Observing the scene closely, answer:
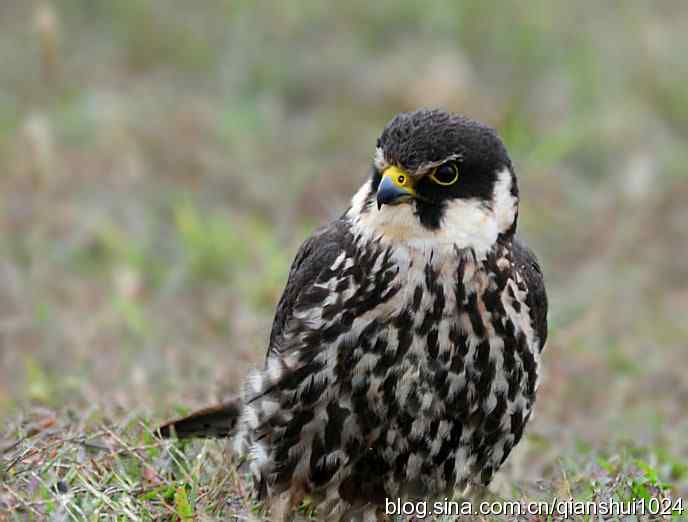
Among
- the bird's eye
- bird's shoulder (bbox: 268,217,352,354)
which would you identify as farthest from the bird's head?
bird's shoulder (bbox: 268,217,352,354)

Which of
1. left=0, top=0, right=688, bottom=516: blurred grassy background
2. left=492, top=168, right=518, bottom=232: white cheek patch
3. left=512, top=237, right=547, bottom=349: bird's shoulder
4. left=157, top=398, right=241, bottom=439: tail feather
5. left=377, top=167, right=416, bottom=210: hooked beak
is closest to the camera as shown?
left=377, top=167, right=416, bottom=210: hooked beak

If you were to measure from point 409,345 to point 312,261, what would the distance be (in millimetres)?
470

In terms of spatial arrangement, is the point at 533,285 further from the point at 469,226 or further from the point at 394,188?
the point at 394,188

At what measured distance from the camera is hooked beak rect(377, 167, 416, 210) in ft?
12.7

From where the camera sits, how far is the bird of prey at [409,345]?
154 inches

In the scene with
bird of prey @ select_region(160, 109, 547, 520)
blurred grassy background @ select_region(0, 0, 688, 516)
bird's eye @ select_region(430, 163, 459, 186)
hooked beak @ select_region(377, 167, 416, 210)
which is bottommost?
bird of prey @ select_region(160, 109, 547, 520)

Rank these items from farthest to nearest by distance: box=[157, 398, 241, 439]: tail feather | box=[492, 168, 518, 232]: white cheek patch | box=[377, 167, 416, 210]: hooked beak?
box=[157, 398, 241, 439]: tail feather < box=[492, 168, 518, 232]: white cheek patch < box=[377, 167, 416, 210]: hooked beak

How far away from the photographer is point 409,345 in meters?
3.89

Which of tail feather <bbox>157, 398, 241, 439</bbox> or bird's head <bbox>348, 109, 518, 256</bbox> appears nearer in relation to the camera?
bird's head <bbox>348, 109, 518, 256</bbox>

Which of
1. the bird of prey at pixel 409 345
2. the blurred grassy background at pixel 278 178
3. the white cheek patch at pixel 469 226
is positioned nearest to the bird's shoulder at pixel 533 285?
the bird of prey at pixel 409 345

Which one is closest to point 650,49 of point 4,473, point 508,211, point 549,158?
point 549,158

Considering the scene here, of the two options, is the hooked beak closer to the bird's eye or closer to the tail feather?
the bird's eye

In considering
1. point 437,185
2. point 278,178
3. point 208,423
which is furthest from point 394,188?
Answer: point 278,178

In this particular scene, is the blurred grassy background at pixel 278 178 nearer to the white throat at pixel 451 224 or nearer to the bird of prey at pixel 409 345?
the bird of prey at pixel 409 345
